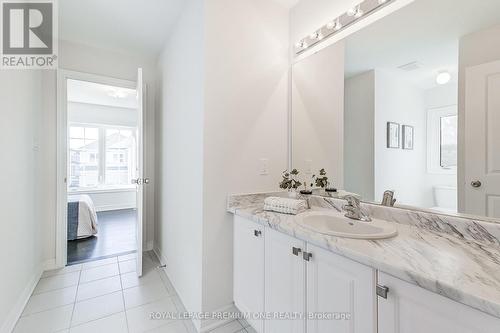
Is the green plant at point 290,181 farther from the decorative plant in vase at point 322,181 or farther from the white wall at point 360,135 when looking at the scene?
the white wall at point 360,135

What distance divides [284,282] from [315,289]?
21cm

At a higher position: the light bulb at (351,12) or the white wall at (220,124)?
the light bulb at (351,12)

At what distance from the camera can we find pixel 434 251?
0.84m

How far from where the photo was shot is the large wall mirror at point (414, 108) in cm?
99

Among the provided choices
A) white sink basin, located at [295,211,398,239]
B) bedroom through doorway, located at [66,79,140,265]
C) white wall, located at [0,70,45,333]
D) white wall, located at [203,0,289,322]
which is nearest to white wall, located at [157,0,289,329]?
white wall, located at [203,0,289,322]

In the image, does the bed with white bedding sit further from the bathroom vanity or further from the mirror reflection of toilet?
the mirror reflection of toilet

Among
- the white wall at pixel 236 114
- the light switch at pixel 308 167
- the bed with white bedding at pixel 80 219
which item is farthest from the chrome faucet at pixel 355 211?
the bed with white bedding at pixel 80 219

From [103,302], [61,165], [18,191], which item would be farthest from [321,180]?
[61,165]

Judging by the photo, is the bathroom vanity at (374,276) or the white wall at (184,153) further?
the white wall at (184,153)

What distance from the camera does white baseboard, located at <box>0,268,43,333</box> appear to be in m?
1.51

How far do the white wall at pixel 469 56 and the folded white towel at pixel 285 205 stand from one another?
78cm

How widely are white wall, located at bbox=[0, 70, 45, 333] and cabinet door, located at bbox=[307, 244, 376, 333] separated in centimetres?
195

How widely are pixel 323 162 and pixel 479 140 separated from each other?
2.90 feet

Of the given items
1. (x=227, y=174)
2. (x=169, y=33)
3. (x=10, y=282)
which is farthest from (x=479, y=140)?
(x=10, y=282)
